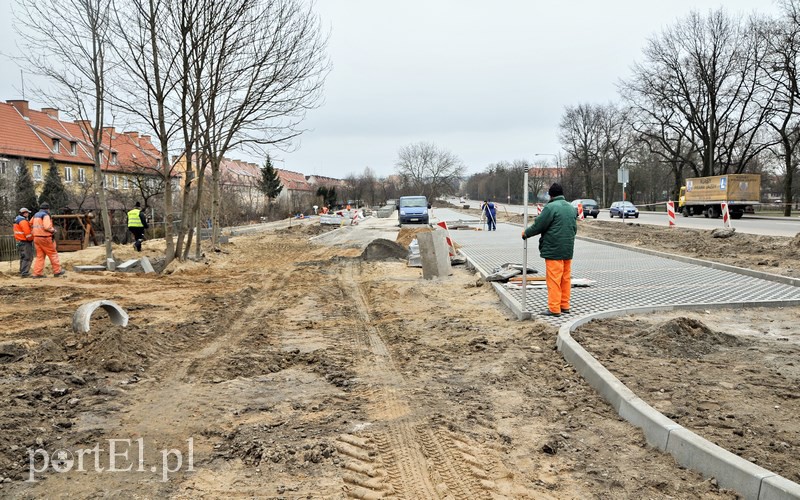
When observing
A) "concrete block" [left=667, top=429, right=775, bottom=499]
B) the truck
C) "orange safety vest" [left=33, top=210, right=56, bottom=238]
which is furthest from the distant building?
"concrete block" [left=667, top=429, right=775, bottom=499]

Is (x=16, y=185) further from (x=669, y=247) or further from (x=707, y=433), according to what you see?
(x=707, y=433)

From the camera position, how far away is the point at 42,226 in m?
14.4

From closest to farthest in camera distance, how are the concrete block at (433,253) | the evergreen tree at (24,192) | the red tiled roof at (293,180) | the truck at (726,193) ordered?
the concrete block at (433,253), the evergreen tree at (24,192), the truck at (726,193), the red tiled roof at (293,180)

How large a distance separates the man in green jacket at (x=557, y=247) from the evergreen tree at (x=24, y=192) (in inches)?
1319

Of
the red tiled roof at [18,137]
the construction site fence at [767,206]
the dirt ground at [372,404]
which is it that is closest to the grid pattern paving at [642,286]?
the dirt ground at [372,404]

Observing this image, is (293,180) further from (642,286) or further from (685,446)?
(685,446)

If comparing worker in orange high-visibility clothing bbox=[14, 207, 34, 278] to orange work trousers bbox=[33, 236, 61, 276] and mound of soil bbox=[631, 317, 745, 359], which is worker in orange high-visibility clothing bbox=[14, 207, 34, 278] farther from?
mound of soil bbox=[631, 317, 745, 359]

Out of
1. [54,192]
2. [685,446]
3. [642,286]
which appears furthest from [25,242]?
[54,192]

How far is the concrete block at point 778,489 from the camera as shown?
2885 millimetres

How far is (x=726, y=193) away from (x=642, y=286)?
30.3m

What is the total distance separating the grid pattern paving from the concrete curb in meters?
→ 2.43

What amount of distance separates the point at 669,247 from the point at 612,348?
13125 millimetres

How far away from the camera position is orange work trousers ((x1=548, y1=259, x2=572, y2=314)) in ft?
26.0

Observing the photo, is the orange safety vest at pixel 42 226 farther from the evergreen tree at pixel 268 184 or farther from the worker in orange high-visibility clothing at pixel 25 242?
the evergreen tree at pixel 268 184
